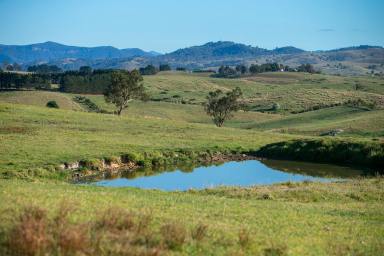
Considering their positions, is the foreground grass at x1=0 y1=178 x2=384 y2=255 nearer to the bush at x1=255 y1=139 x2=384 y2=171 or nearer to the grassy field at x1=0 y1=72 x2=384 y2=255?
the grassy field at x1=0 y1=72 x2=384 y2=255

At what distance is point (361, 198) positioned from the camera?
2794 centimetres

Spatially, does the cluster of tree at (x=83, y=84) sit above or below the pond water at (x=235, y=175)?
above

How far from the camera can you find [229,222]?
17984mm

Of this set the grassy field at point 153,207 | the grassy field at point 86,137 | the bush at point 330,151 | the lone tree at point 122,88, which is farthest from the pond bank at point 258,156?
the lone tree at point 122,88

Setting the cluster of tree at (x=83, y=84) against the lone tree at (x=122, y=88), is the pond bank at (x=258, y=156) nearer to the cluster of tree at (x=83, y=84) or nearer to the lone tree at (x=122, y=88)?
the lone tree at (x=122, y=88)

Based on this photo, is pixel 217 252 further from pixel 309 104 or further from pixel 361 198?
pixel 309 104

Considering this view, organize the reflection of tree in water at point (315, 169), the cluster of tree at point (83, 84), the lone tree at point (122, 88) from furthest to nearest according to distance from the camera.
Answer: the cluster of tree at point (83, 84) → the lone tree at point (122, 88) → the reflection of tree in water at point (315, 169)

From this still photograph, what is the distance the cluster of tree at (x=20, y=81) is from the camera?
525 feet

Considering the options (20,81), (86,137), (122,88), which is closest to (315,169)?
(86,137)

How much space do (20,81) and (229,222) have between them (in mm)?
155399

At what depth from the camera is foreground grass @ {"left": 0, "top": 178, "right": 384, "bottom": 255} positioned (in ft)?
46.4

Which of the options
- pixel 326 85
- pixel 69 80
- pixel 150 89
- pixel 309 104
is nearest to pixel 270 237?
pixel 309 104

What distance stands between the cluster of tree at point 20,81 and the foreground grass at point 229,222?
146 meters

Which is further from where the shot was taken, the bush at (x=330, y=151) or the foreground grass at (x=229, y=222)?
the bush at (x=330, y=151)
